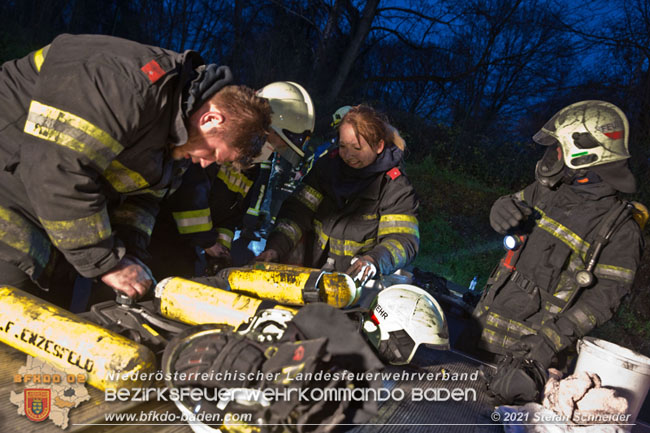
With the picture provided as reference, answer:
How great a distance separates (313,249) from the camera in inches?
133

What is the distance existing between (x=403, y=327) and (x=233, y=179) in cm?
176

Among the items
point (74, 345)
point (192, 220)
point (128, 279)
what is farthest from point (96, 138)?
point (192, 220)

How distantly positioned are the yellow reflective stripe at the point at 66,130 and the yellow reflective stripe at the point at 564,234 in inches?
108

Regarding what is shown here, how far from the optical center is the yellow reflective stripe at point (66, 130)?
58.7 inches

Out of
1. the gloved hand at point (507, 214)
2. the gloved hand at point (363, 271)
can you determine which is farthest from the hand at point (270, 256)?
the gloved hand at point (507, 214)

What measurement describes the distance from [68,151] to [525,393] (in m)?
2.21

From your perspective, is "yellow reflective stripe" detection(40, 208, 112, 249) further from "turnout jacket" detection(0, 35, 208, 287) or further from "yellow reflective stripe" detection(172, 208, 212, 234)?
"yellow reflective stripe" detection(172, 208, 212, 234)

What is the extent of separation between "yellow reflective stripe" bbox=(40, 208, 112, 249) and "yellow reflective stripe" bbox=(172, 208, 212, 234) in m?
0.87

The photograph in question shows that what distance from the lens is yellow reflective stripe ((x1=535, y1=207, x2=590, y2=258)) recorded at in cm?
260

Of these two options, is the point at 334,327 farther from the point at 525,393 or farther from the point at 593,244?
the point at 593,244

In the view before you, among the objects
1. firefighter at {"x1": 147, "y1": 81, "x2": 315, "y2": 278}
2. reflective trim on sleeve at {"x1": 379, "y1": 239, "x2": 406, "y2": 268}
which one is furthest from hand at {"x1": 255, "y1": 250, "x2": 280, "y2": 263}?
reflective trim on sleeve at {"x1": 379, "y1": 239, "x2": 406, "y2": 268}

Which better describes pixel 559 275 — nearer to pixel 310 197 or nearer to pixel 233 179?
pixel 310 197

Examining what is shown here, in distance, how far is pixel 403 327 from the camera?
1.96 metres

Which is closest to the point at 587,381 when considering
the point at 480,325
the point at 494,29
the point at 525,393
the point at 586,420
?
the point at 586,420
